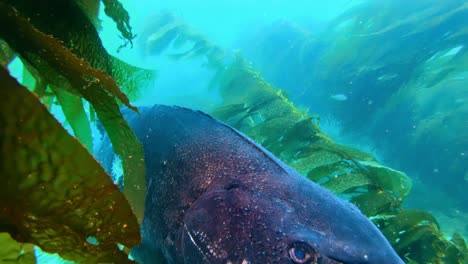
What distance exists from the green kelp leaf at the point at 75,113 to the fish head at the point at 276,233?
765 millimetres

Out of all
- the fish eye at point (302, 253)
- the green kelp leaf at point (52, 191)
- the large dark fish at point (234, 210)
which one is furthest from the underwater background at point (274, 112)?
the fish eye at point (302, 253)

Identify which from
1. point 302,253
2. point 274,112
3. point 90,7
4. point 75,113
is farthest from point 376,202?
point 90,7

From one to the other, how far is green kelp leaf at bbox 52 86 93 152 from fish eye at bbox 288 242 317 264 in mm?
1093

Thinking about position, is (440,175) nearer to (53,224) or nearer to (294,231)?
(294,231)

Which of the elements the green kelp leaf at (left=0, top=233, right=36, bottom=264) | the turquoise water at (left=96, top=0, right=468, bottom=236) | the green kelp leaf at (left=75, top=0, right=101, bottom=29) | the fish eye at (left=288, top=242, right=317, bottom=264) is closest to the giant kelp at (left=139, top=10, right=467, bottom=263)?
the fish eye at (left=288, top=242, right=317, bottom=264)

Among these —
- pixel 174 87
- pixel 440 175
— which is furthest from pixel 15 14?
pixel 174 87

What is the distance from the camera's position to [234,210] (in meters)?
1.24

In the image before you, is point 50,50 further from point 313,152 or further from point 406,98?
point 406,98

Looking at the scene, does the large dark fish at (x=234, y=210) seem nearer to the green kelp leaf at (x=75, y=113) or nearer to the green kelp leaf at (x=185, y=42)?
the green kelp leaf at (x=75, y=113)

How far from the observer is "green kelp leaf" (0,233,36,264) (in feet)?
2.40

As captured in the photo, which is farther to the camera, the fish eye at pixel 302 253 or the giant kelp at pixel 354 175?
the giant kelp at pixel 354 175

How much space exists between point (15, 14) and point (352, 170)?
11.1 feet

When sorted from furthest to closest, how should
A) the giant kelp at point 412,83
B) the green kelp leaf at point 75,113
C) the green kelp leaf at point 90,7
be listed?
the giant kelp at point 412,83 < the green kelp leaf at point 75,113 < the green kelp leaf at point 90,7

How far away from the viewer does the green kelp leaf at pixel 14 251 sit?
2.40 feet
